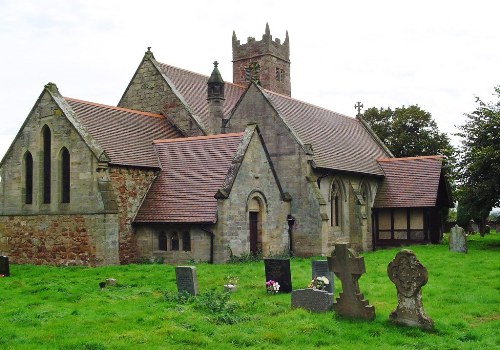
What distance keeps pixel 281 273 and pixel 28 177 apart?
16.6 m

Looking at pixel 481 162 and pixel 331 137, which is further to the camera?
pixel 331 137

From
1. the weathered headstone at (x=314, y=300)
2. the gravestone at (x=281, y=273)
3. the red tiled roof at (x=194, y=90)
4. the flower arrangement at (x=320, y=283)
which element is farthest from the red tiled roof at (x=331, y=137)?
the weathered headstone at (x=314, y=300)

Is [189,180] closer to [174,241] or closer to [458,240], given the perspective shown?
[174,241]

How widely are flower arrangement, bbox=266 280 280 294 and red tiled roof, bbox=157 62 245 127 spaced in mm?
18867

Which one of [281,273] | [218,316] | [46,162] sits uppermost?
[46,162]

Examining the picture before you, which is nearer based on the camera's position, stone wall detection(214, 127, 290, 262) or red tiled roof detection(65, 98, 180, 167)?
stone wall detection(214, 127, 290, 262)

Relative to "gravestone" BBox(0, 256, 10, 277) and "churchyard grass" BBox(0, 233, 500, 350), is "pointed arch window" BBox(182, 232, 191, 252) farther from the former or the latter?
"gravestone" BBox(0, 256, 10, 277)

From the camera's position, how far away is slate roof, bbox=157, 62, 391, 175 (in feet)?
114

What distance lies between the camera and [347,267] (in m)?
14.9

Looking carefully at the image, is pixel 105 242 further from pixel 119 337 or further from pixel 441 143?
pixel 441 143

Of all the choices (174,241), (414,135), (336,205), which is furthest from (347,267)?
(414,135)

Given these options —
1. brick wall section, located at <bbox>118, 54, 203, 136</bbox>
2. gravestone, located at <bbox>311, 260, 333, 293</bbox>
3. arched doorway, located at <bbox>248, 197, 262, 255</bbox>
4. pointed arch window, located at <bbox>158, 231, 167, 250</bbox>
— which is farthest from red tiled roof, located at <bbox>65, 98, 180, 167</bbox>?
gravestone, located at <bbox>311, 260, 333, 293</bbox>

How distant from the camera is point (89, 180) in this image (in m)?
26.8

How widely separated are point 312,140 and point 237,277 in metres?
15.6
